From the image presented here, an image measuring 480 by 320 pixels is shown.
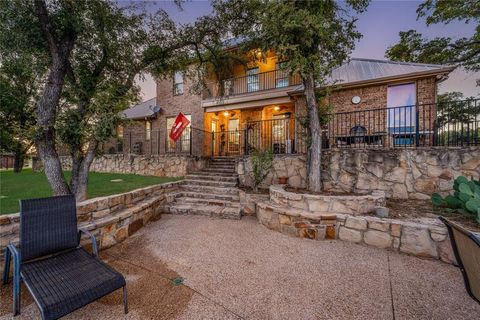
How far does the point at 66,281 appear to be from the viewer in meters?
1.91

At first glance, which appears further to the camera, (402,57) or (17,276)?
(402,57)

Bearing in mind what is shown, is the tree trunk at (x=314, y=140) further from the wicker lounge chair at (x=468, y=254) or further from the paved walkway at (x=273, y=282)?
the wicker lounge chair at (x=468, y=254)

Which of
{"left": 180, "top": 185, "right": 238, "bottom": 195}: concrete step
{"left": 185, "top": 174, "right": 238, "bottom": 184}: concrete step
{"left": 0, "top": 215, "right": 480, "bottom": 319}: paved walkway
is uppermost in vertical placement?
{"left": 185, "top": 174, "right": 238, "bottom": 184}: concrete step

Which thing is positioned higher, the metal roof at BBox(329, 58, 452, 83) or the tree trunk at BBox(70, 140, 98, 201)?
the metal roof at BBox(329, 58, 452, 83)

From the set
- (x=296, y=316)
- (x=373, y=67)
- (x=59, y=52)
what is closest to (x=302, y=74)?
(x=296, y=316)

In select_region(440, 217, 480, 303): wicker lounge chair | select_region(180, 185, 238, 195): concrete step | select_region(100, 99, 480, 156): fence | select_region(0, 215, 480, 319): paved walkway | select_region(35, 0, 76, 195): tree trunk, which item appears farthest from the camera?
select_region(180, 185, 238, 195): concrete step

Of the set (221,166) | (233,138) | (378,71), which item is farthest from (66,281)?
(378,71)

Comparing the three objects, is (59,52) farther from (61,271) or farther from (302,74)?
(302,74)

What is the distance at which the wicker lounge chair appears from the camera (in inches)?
52.4

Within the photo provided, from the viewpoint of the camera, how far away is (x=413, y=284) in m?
2.50

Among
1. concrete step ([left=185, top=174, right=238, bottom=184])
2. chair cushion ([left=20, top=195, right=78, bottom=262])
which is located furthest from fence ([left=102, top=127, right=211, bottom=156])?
chair cushion ([left=20, top=195, right=78, bottom=262])

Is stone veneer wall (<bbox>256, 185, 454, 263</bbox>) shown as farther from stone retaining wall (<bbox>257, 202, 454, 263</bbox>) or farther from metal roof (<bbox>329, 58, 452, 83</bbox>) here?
metal roof (<bbox>329, 58, 452, 83</bbox>)

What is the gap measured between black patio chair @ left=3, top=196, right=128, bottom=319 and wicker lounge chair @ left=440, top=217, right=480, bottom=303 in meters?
2.91

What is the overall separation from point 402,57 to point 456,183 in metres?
13.3
